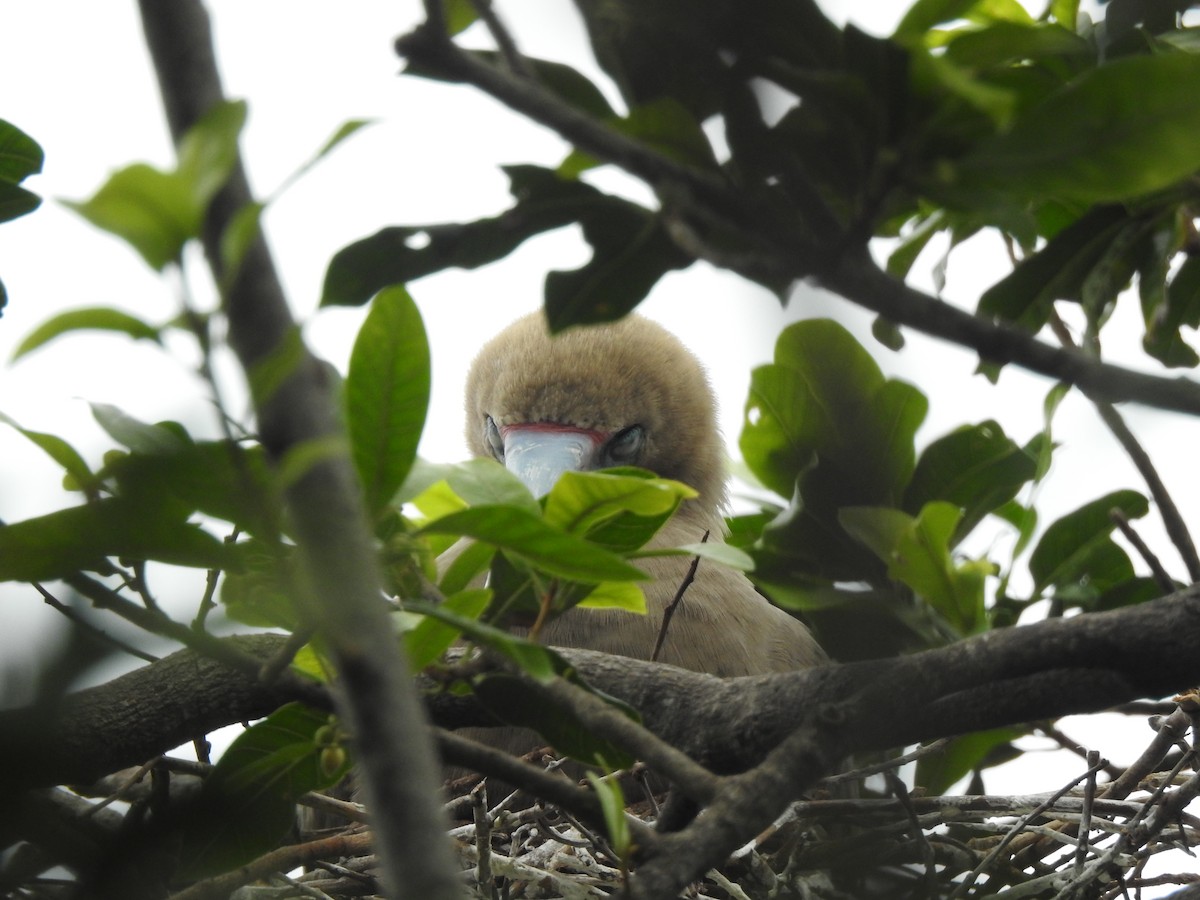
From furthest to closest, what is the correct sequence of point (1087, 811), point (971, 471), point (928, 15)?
Result: point (1087, 811)
point (971, 471)
point (928, 15)

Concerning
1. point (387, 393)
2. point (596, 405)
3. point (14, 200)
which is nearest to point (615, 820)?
point (387, 393)

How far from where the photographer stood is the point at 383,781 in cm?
73

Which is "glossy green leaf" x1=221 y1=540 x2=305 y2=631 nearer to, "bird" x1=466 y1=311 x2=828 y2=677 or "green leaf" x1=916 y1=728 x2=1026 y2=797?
"green leaf" x1=916 y1=728 x2=1026 y2=797

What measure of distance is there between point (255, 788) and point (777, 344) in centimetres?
80

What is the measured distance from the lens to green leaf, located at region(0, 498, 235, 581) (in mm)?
1109

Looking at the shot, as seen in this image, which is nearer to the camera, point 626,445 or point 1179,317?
point 1179,317

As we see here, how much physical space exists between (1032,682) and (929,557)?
0.54ft

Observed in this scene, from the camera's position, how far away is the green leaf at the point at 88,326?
861mm

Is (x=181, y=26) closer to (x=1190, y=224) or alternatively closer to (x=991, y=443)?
(x=991, y=443)

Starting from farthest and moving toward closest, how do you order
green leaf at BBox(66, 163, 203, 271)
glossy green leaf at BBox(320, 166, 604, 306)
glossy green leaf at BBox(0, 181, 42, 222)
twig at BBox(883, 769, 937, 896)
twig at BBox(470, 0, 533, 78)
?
glossy green leaf at BBox(0, 181, 42, 222), twig at BBox(883, 769, 937, 896), glossy green leaf at BBox(320, 166, 604, 306), twig at BBox(470, 0, 533, 78), green leaf at BBox(66, 163, 203, 271)

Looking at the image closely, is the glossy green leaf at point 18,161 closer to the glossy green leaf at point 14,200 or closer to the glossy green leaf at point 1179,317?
the glossy green leaf at point 14,200

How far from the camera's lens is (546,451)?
4.00 meters

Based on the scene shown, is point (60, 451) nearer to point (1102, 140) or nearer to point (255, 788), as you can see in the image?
point (255, 788)

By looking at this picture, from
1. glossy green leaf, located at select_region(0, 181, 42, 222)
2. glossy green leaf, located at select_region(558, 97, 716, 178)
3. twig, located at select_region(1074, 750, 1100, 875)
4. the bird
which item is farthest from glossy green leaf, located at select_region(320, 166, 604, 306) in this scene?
the bird
